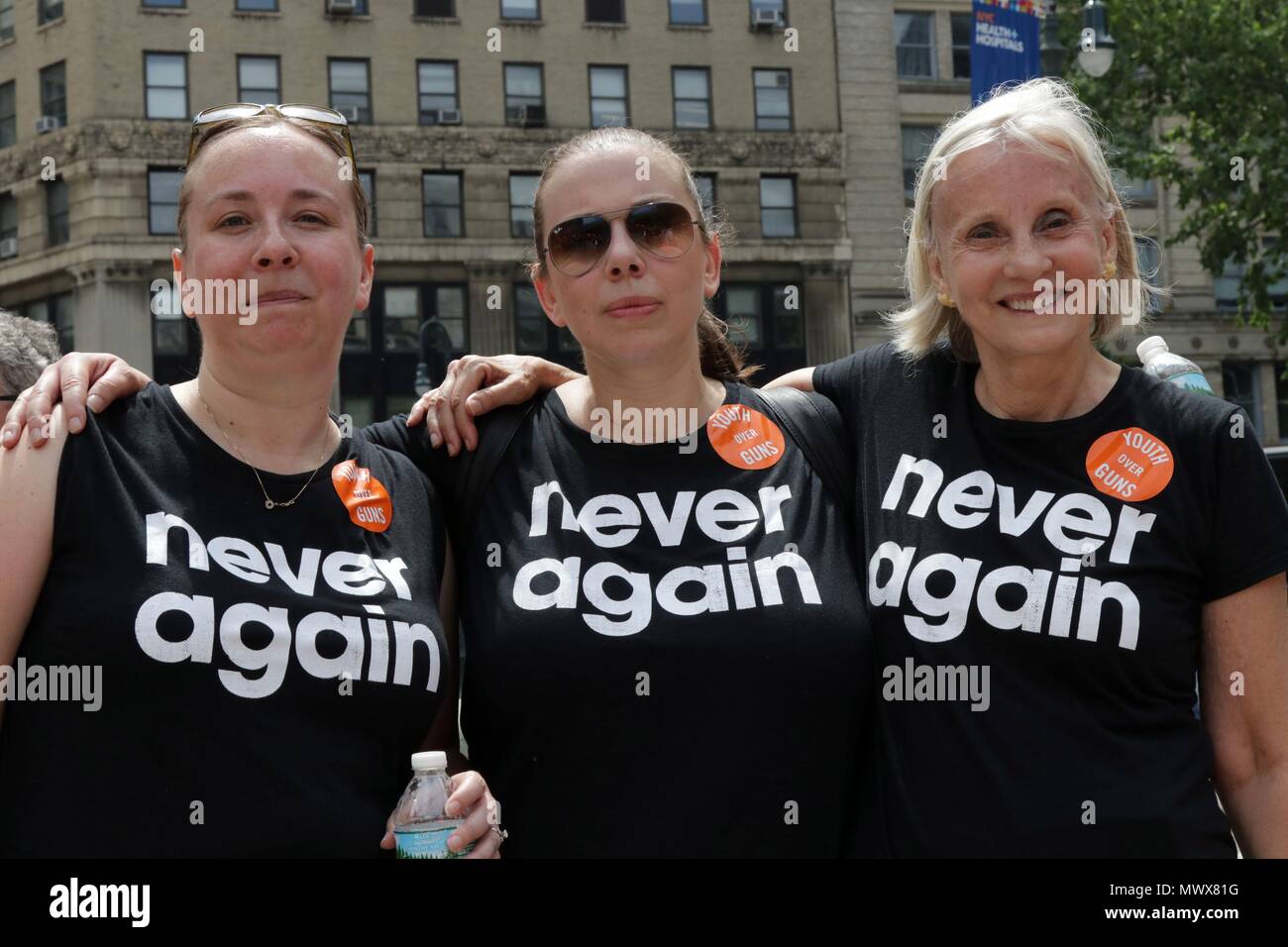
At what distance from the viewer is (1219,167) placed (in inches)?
983

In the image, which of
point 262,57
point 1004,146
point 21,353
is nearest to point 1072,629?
point 1004,146

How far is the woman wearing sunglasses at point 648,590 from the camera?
3.34 m

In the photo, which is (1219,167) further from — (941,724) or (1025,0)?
(941,724)

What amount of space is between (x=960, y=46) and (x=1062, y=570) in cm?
3926

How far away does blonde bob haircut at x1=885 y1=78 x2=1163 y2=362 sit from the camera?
11.2ft

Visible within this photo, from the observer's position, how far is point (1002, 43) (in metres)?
10.3

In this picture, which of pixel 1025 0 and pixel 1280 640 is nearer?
pixel 1280 640

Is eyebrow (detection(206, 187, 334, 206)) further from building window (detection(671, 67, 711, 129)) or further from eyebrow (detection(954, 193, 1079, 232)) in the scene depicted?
building window (detection(671, 67, 711, 129))

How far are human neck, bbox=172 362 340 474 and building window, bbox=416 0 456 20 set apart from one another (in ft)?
117

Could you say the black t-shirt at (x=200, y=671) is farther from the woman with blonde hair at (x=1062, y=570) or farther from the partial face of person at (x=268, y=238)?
the woman with blonde hair at (x=1062, y=570)

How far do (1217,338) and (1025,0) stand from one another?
33.5m

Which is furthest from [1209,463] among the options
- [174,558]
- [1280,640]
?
[174,558]

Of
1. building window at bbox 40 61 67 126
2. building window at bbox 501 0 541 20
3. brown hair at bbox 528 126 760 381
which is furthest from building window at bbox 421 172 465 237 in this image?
brown hair at bbox 528 126 760 381
